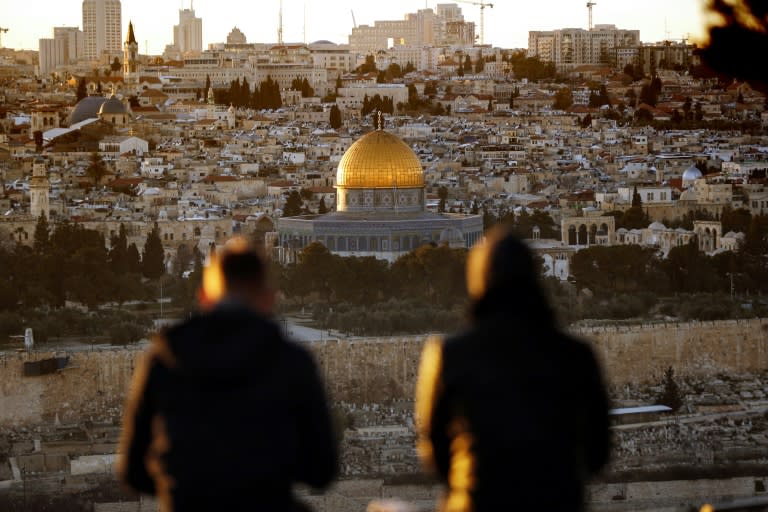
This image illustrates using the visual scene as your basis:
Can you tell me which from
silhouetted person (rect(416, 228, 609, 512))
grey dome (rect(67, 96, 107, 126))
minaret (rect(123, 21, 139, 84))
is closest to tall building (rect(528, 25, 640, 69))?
minaret (rect(123, 21, 139, 84))

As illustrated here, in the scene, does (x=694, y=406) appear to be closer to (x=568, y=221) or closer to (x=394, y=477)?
(x=394, y=477)

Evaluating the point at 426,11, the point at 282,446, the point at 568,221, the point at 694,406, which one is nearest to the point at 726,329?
the point at 694,406

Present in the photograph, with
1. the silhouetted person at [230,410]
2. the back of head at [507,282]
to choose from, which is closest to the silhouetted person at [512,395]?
the back of head at [507,282]

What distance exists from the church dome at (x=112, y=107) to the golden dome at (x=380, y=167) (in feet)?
143

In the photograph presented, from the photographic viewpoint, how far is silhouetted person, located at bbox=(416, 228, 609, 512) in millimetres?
5945

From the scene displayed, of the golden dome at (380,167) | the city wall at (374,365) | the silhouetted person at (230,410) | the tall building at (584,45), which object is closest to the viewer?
the silhouetted person at (230,410)

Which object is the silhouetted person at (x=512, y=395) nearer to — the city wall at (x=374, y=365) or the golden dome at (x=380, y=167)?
the city wall at (x=374, y=365)

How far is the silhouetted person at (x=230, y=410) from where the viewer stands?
590cm

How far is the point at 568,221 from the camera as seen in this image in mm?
48000

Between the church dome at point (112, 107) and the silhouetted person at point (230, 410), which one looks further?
the church dome at point (112, 107)

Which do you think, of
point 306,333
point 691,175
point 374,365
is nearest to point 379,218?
point 306,333

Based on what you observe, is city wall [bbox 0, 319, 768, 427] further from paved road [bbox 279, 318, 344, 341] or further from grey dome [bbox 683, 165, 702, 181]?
grey dome [bbox 683, 165, 702, 181]

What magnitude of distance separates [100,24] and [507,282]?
166m

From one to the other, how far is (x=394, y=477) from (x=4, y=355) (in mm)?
7278
